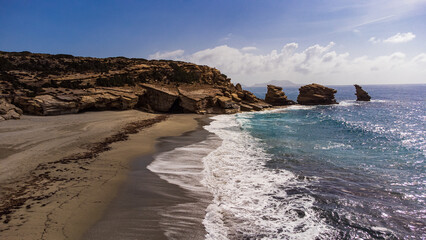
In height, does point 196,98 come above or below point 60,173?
above

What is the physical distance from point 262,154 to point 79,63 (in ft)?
144

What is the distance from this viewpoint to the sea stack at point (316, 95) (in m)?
64.5

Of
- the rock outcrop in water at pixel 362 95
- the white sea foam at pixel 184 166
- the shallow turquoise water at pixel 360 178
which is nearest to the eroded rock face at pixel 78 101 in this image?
the white sea foam at pixel 184 166

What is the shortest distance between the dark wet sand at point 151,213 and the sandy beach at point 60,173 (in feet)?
1.39

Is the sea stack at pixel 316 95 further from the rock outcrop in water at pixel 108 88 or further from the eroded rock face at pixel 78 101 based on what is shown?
the eroded rock face at pixel 78 101

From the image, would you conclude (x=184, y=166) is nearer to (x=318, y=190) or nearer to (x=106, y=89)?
(x=318, y=190)

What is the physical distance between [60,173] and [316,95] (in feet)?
220

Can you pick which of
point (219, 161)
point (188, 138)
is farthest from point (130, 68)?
point (219, 161)

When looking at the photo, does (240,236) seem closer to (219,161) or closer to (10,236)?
(10,236)

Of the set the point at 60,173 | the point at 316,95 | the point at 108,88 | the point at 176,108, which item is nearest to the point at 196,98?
the point at 176,108

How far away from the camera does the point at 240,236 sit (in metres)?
6.52

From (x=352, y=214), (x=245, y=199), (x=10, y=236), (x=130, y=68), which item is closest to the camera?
(x=10, y=236)

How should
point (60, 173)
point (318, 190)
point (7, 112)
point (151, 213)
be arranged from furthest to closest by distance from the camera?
point (7, 112) → point (60, 173) → point (318, 190) → point (151, 213)

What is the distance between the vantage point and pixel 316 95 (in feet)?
211
